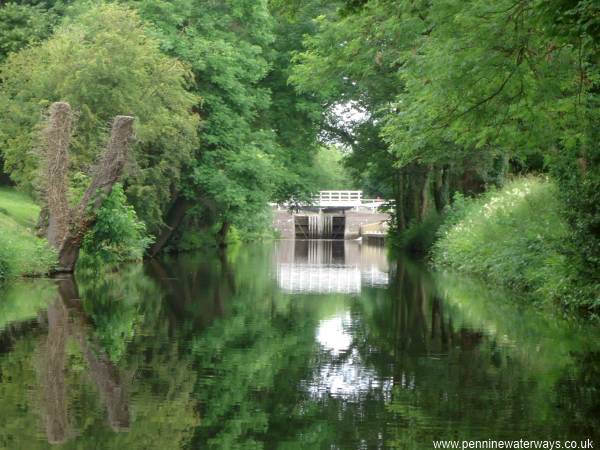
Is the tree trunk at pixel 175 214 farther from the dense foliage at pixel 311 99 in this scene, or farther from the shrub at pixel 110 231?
the shrub at pixel 110 231

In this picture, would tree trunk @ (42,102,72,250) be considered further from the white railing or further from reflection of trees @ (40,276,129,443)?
the white railing

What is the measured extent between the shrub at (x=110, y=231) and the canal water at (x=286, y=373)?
7271 millimetres

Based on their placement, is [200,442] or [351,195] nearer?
[200,442]

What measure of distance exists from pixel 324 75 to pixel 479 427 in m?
21.8

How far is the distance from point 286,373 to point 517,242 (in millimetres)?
14221

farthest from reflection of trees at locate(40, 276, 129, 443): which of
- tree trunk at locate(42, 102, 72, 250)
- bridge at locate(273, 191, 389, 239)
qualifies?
bridge at locate(273, 191, 389, 239)

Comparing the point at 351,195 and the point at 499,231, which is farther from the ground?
the point at 351,195

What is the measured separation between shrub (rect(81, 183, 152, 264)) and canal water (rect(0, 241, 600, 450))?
7.27 metres

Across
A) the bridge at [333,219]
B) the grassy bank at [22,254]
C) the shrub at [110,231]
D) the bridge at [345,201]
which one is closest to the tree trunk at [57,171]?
the grassy bank at [22,254]

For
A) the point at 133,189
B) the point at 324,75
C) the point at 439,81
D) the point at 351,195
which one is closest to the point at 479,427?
the point at 439,81

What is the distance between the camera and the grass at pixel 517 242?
19.0m

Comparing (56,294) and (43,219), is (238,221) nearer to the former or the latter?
(43,219)

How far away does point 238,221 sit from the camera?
1700 inches

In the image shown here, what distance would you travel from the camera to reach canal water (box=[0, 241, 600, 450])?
739 cm
